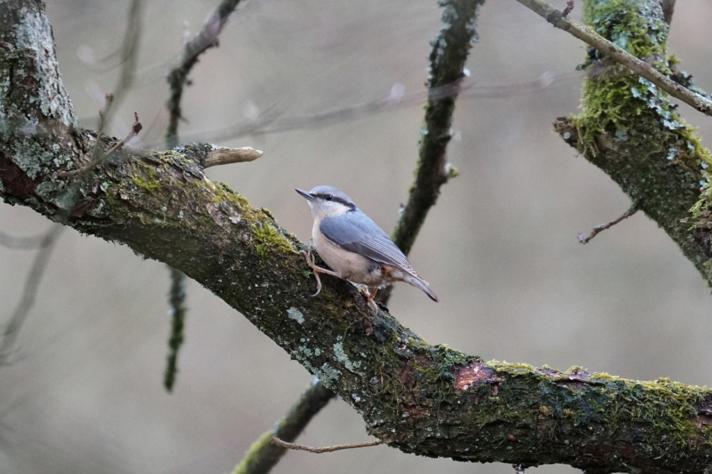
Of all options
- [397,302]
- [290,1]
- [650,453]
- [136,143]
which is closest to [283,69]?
[290,1]

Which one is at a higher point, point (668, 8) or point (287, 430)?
point (668, 8)

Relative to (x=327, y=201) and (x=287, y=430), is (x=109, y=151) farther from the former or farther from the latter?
(x=287, y=430)

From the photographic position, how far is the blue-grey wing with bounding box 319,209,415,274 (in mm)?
2404

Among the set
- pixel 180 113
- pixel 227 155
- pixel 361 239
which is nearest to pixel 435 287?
pixel 180 113

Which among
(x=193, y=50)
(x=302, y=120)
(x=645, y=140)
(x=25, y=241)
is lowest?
(x=25, y=241)

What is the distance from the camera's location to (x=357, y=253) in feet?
7.81

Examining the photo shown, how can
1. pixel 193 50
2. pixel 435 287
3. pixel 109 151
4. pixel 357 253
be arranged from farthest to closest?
pixel 435 287, pixel 193 50, pixel 357 253, pixel 109 151

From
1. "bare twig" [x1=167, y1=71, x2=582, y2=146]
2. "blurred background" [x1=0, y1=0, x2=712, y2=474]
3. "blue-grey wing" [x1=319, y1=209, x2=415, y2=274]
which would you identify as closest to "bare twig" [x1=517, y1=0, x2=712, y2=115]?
"bare twig" [x1=167, y1=71, x2=582, y2=146]

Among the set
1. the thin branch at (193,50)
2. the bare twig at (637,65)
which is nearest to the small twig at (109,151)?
the thin branch at (193,50)

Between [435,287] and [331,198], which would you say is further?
[435,287]

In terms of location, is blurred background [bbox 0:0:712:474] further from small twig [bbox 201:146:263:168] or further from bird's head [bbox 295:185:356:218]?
small twig [bbox 201:146:263:168]

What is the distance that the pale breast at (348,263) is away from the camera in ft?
7.40

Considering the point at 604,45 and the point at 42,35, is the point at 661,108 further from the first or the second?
the point at 42,35

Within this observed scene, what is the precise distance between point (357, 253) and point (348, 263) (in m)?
0.09
